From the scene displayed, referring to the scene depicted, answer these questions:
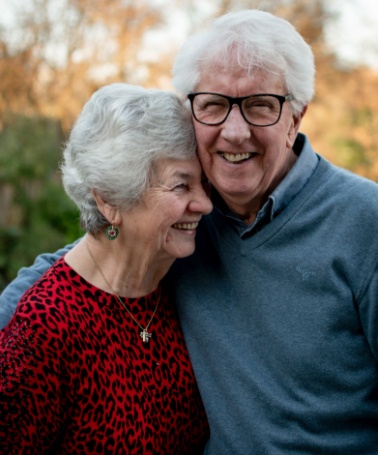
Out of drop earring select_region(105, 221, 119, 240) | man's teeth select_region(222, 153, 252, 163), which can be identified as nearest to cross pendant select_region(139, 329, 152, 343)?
drop earring select_region(105, 221, 119, 240)

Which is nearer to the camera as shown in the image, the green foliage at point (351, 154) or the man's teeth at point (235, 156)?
the man's teeth at point (235, 156)

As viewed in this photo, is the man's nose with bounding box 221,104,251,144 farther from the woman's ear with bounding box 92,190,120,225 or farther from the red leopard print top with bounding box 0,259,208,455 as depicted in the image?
the red leopard print top with bounding box 0,259,208,455

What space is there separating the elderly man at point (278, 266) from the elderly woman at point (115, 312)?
11cm

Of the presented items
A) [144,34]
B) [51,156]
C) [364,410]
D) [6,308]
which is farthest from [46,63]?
[364,410]

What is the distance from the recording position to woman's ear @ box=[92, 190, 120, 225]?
2.15 meters

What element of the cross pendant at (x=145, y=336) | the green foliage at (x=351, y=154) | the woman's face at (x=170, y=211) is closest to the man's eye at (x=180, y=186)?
the woman's face at (x=170, y=211)

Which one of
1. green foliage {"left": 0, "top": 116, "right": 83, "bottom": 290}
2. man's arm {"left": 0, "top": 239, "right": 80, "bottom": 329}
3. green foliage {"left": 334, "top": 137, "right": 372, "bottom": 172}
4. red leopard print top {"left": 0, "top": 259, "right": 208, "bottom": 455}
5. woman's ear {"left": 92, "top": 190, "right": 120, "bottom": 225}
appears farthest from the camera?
green foliage {"left": 334, "top": 137, "right": 372, "bottom": 172}

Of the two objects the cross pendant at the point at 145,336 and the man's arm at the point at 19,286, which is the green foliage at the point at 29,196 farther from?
the cross pendant at the point at 145,336

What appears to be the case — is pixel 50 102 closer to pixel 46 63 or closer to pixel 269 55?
pixel 46 63

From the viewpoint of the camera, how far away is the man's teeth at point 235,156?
2.10m

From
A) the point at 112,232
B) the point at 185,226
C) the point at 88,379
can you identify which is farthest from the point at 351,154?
the point at 88,379

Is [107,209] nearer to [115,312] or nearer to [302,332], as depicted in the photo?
[115,312]

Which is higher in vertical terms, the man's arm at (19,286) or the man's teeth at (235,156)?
the man's teeth at (235,156)

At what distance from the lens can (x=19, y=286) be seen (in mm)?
2359
